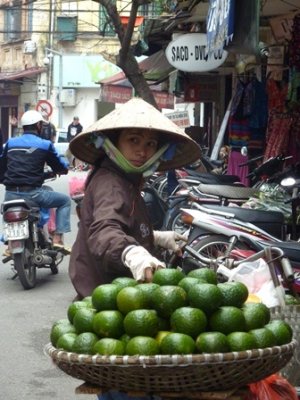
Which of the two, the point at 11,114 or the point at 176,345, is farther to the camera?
the point at 11,114

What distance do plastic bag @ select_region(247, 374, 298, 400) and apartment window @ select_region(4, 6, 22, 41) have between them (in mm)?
36590

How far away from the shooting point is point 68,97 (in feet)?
120

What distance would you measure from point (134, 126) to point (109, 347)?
1.16 metres

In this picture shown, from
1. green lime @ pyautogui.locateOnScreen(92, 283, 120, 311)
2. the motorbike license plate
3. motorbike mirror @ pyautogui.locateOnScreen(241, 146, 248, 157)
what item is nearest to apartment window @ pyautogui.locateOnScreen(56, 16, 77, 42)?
motorbike mirror @ pyautogui.locateOnScreen(241, 146, 248, 157)

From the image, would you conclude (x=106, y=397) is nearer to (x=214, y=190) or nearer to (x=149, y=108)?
(x=149, y=108)

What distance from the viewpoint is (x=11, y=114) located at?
43.0 m

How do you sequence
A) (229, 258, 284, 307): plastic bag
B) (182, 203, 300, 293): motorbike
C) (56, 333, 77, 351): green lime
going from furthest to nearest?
(182, 203, 300, 293): motorbike → (229, 258, 284, 307): plastic bag → (56, 333, 77, 351): green lime

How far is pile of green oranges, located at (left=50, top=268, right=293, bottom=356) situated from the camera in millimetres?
2793

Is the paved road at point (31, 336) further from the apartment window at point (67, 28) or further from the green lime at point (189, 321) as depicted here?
the apartment window at point (67, 28)

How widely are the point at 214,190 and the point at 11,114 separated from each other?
1345 inches

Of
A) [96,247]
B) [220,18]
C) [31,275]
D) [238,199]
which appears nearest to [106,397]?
[96,247]

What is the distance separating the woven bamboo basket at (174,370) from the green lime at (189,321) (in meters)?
0.17

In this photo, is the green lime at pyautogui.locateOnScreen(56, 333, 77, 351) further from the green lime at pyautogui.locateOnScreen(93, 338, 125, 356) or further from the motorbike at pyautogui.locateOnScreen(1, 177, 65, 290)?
the motorbike at pyautogui.locateOnScreen(1, 177, 65, 290)

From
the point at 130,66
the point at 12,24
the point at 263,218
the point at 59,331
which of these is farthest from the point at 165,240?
the point at 12,24
